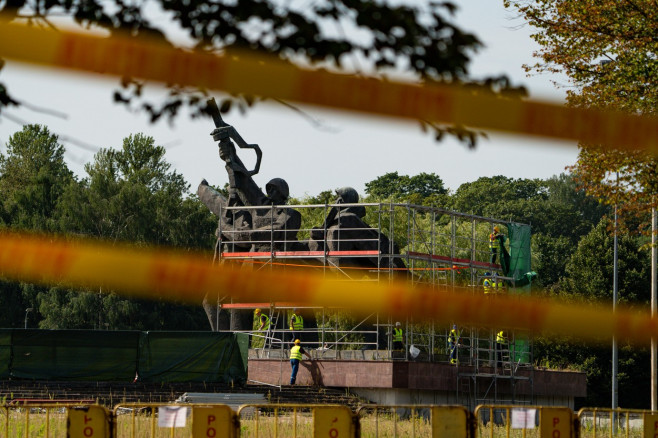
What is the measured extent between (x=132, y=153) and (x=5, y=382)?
151 ft

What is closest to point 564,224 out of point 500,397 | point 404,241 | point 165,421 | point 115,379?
point 404,241

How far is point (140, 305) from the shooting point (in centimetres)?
6544

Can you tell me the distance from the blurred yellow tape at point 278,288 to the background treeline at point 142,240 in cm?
4451

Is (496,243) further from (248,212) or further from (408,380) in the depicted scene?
(248,212)

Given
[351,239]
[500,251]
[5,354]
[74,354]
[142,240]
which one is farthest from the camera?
[142,240]

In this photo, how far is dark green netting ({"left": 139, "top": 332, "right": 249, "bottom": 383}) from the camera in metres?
28.4

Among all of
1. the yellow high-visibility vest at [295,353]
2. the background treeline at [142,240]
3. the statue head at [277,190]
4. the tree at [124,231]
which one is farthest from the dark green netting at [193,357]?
the tree at [124,231]

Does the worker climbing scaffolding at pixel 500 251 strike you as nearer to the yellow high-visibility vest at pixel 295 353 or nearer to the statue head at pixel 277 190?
the statue head at pixel 277 190

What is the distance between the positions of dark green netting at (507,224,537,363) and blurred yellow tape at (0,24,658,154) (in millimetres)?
29349

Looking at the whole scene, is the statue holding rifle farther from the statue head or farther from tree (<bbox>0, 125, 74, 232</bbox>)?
tree (<bbox>0, 125, 74, 232</bbox>)

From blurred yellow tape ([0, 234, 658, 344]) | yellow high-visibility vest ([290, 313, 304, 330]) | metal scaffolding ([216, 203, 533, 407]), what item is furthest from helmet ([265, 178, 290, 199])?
blurred yellow tape ([0, 234, 658, 344])

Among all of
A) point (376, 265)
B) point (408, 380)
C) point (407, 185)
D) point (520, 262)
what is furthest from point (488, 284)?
point (407, 185)

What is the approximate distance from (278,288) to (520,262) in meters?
30.2

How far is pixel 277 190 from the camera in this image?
35.0 metres
